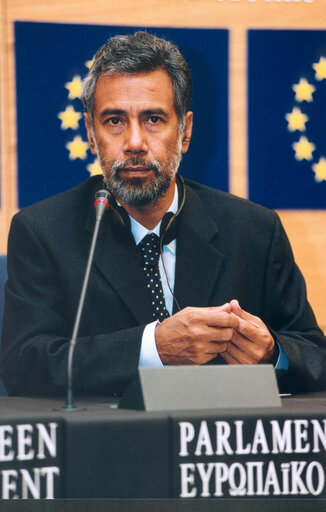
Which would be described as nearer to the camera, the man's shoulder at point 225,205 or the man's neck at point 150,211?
the man's neck at point 150,211

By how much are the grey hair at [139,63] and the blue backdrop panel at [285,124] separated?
2.26 ft

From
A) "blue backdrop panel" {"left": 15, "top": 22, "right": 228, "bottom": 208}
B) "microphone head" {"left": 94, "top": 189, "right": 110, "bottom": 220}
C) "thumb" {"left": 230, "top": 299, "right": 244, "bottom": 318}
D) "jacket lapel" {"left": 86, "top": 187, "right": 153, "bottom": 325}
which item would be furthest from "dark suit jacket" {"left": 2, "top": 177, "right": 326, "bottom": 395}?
"blue backdrop panel" {"left": 15, "top": 22, "right": 228, "bottom": 208}

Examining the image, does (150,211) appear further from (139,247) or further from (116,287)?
(116,287)

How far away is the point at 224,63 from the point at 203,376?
1799mm

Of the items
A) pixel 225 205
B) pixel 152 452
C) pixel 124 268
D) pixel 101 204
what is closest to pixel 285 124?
pixel 225 205

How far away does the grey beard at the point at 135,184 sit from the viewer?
2.16 m

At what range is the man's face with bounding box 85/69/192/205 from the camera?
2.16 m

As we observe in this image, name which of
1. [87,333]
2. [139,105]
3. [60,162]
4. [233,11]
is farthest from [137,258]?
[233,11]

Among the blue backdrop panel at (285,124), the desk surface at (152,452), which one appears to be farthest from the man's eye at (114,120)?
the desk surface at (152,452)

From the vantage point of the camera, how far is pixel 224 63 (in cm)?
289

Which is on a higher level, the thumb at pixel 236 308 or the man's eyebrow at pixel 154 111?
the man's eyebrow at pixel 154 111

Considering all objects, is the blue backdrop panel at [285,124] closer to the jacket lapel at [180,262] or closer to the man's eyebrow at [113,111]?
the jacket lapel at [180,262]

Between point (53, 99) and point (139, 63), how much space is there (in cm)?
66

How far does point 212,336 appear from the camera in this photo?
5.89 feet
